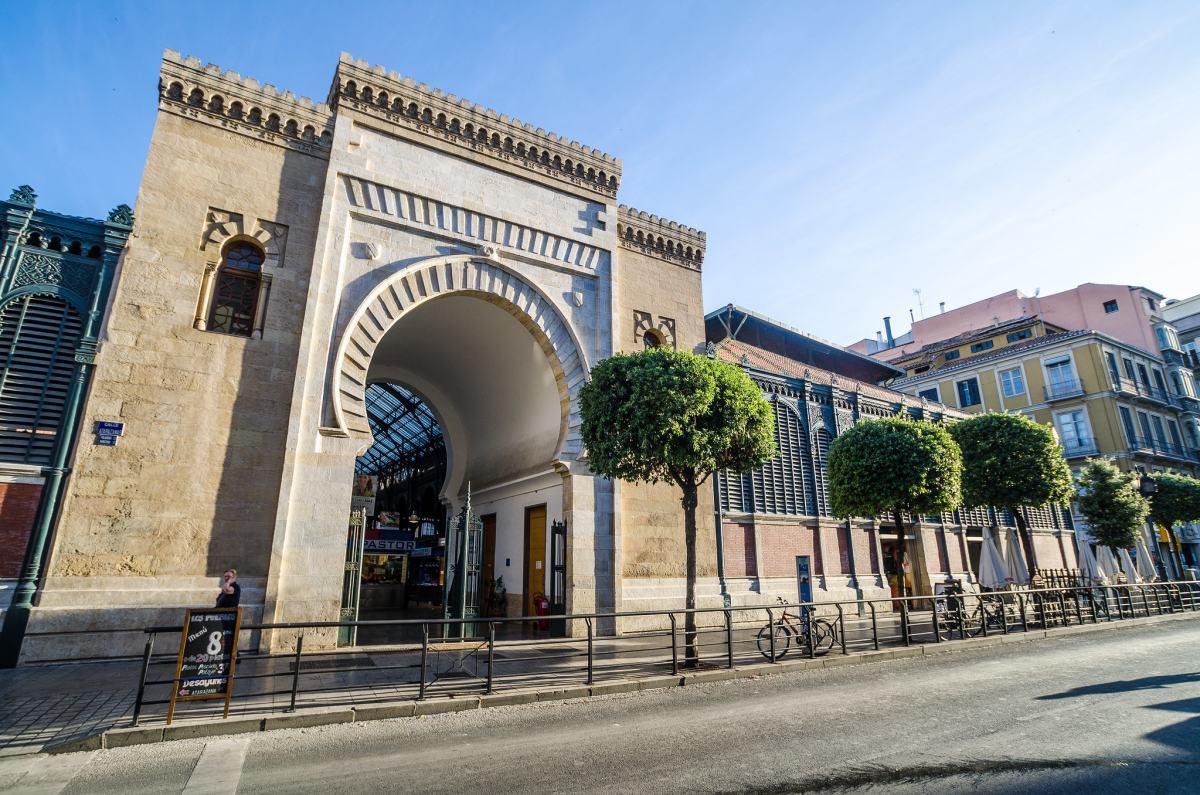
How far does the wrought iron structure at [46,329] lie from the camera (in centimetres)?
1042

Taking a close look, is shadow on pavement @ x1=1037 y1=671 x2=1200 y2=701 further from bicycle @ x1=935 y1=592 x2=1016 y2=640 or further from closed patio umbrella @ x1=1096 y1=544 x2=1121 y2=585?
closed patio umbrella @ x1=1096 y1=544 x2=1121 y2=585

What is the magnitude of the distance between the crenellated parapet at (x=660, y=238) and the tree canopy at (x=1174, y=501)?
24.3 meters

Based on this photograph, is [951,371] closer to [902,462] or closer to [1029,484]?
Answer: [1029,484]

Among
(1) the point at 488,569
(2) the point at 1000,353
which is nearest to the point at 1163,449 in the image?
(2) the point at 1000,353

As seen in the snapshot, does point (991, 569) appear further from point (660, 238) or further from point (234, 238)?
point (234, 238)

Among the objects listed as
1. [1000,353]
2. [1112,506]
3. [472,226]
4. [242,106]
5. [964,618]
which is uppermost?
[1000,353]

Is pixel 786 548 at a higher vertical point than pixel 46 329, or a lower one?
lower

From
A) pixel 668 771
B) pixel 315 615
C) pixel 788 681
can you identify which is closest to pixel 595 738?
pixel 668 771

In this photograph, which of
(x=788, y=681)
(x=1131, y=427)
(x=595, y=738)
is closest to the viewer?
(x=595, y=738)

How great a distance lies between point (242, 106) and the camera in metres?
13.4

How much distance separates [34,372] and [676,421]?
12.1 metres

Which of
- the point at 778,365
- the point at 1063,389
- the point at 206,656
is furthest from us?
the point at 1063,389

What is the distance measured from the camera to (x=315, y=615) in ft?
38.2

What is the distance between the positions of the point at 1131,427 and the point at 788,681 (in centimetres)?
3876
